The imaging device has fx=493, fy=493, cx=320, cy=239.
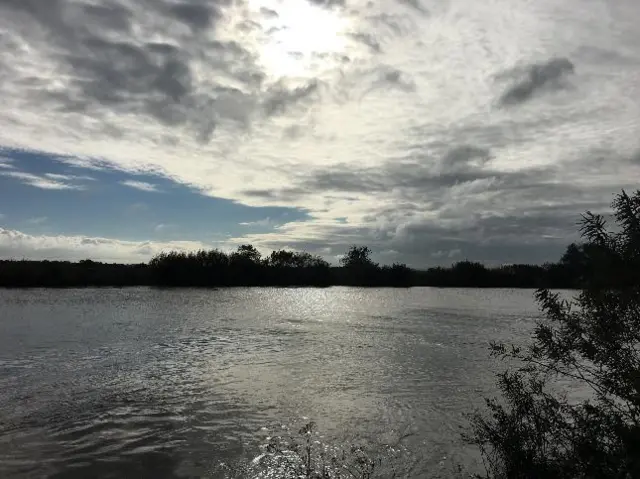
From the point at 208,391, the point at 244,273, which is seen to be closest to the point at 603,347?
the point at 208,391

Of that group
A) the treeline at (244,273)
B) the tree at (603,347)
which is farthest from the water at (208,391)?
the treeline at (244,273)

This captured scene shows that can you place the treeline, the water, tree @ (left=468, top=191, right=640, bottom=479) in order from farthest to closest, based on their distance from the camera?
the treeline → the water → tree @ (left=468, top=191, right=640, bottom=479)

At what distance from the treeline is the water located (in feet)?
66.2

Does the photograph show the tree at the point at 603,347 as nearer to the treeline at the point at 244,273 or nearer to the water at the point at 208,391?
the water at the point at 208,391

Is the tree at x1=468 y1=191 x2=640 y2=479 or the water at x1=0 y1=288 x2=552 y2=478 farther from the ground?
the tree at x1=468 y1=191 x2=640 y2=479

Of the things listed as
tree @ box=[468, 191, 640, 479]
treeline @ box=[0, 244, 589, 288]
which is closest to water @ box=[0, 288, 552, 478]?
tree @ box=[468, 191, 640, 479]

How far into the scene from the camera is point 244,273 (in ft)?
326

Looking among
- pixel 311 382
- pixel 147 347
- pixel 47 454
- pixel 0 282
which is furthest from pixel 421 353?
pixel 0 282

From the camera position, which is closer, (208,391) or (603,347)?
(603,347)

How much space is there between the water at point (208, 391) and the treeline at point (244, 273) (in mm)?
20184

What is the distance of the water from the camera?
32.9ft

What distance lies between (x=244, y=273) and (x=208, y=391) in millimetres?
84746

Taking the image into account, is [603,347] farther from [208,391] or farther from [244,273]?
[244,273]

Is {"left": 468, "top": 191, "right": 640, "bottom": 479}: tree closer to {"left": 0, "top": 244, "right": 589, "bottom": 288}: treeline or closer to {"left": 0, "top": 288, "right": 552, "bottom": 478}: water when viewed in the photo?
{"left": 0, "top": 288, "right": 552, "bottom": 478}: water
